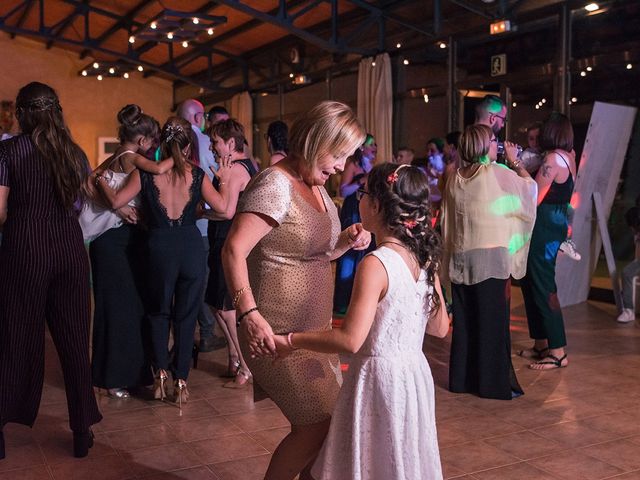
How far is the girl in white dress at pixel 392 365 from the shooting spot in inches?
77.2

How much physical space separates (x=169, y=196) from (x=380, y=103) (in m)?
6.91

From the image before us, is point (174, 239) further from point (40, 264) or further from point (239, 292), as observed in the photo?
point (239, 292)

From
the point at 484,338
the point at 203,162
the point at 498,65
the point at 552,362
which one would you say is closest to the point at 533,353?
the point at 552,362

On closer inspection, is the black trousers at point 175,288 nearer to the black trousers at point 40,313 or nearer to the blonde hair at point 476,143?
the black trousers at point 40,313

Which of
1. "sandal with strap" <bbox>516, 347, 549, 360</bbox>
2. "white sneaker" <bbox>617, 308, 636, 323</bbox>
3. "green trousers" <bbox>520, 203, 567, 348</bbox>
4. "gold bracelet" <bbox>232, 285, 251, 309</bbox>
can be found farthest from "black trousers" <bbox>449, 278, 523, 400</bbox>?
"white sneaker" <bbox>617, 308, 636, 323</bbox>

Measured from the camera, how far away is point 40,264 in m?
2.94

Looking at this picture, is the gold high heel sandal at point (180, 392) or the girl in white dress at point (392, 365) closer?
the girl in white dress at point (392, 365)

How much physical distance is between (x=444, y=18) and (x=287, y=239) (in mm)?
7907

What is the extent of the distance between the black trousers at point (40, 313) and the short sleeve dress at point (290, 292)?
1.23m

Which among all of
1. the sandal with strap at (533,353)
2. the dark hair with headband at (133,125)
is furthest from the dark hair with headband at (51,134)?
the sandal with strap at (533,353)

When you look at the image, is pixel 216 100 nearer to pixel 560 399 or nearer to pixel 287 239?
pixel 560 399

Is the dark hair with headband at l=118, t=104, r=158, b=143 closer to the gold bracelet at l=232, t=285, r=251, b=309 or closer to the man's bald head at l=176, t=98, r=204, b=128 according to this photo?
the man's bald head at l=176, t=98, r=204, b=128

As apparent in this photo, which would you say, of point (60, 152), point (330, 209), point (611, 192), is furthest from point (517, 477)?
point (611, 192)

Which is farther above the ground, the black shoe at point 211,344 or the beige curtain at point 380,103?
the beige curtain at point 380,103
